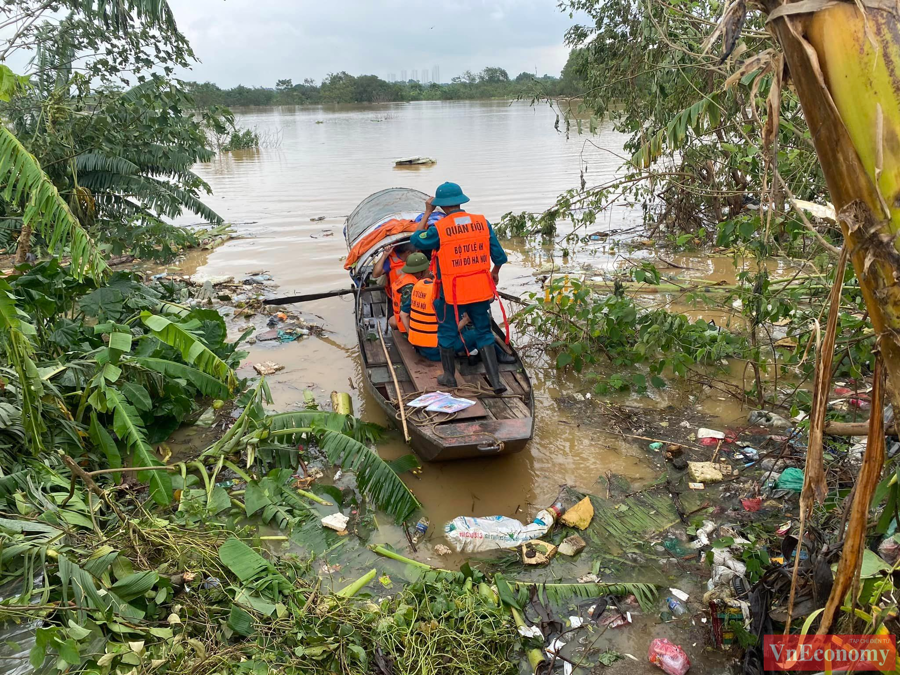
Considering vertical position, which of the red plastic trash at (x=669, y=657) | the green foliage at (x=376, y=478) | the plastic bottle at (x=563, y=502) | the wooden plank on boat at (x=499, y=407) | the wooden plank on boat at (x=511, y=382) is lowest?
the red plastic trash at (x=669, y=657)

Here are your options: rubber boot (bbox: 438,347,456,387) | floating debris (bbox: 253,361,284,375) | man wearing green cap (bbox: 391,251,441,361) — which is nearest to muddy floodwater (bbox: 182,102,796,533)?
floating debris (bbox: 253,361,284,375)

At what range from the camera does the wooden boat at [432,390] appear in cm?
441

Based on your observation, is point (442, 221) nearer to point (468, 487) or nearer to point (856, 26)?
point (468, 487)

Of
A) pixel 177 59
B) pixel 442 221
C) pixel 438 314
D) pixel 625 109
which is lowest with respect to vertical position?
pixel 438 314

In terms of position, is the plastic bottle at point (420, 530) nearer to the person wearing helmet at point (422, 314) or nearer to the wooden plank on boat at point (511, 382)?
the wooden plank on boat at point (511, 382)

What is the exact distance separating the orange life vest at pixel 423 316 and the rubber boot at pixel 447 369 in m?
0.33

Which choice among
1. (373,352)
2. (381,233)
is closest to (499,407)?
(373,352)

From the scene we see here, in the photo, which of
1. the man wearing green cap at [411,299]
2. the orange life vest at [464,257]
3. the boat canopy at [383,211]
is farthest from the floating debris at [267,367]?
the orange life vest at [464,257]

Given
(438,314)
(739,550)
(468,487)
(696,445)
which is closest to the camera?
(739,550)

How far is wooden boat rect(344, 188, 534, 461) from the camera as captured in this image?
4.41m

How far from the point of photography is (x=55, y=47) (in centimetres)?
805

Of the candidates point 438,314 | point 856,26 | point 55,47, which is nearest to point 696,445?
point 438,314

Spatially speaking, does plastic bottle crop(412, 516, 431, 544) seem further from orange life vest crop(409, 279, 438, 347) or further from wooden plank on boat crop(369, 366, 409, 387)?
orange life vest crop(409, 279, 438, 347)

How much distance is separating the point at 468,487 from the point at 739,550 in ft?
6.32
